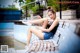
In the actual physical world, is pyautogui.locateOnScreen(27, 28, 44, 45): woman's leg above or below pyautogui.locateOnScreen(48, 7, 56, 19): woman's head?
below

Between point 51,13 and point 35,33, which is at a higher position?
point 51,13

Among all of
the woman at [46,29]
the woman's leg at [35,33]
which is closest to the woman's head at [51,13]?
the woman at [46,29]

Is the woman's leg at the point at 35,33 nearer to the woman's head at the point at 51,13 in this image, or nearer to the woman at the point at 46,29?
the woman at the point at 46,29

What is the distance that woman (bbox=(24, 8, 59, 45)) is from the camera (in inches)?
283

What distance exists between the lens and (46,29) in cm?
720

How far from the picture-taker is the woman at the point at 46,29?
7188 mm

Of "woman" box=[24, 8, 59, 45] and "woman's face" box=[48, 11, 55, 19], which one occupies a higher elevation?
"woman's face" box=[48, 11, 55, 19]

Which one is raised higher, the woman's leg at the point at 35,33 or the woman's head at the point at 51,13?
the woman's head at the point at 51,13

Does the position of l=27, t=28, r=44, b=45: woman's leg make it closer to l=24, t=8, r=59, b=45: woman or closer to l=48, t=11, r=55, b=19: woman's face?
l=24, t=8, r=59, b=45: woman

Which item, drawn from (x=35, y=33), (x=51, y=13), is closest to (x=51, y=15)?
(x=51, y=13)

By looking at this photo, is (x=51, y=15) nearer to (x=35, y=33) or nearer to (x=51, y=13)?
(x=51, y=13)

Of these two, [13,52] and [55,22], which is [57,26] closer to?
[55,22]

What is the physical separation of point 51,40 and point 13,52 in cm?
45

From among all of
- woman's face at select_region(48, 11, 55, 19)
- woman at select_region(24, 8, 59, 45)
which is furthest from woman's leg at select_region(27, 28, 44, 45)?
woman's face at select_region(48, 11, 55, 19)
